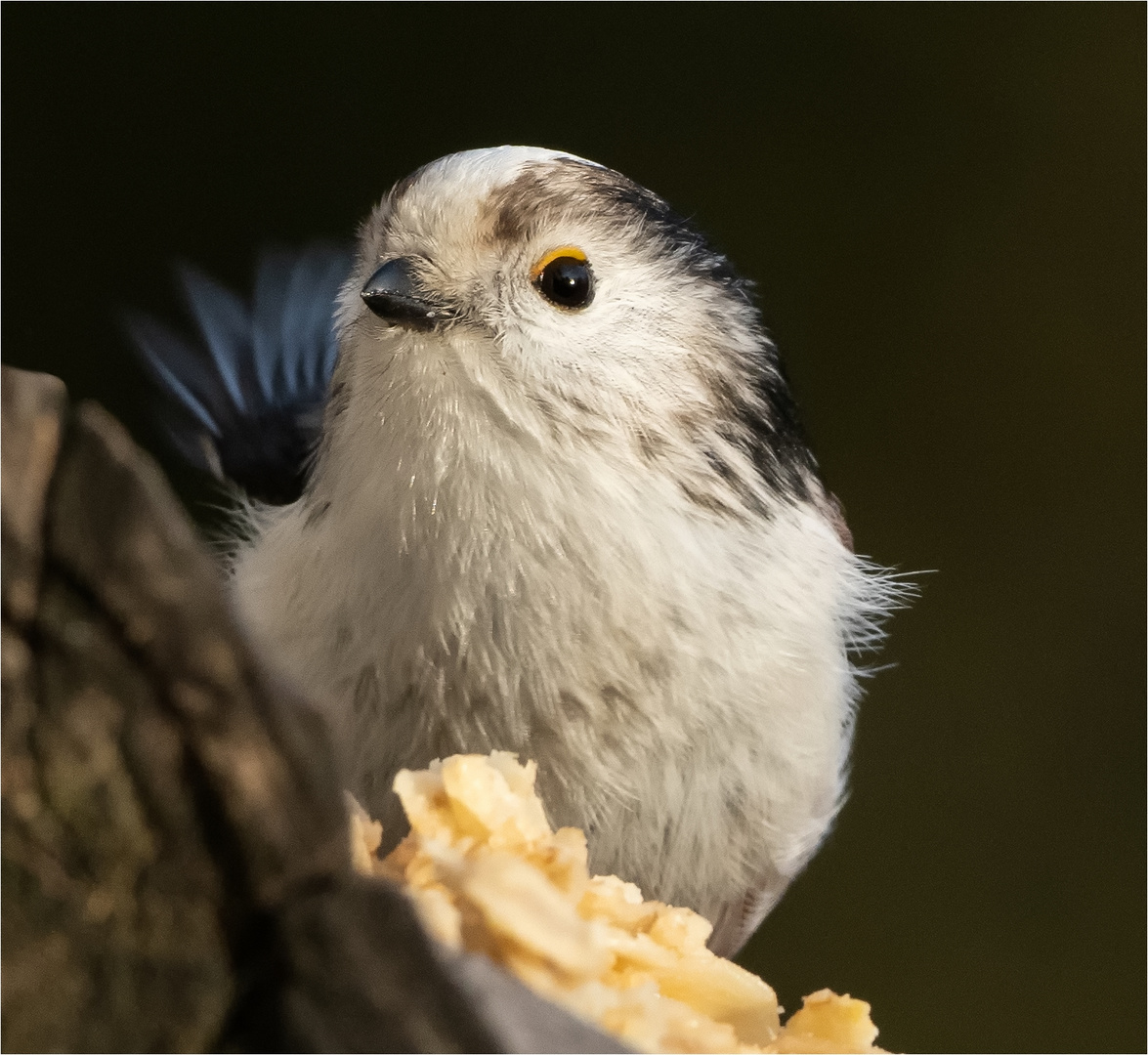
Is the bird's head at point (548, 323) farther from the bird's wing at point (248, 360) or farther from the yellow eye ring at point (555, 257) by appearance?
the bird's wing at point (248, 360)

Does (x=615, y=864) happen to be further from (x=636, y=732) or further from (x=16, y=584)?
(x=16, y=584)

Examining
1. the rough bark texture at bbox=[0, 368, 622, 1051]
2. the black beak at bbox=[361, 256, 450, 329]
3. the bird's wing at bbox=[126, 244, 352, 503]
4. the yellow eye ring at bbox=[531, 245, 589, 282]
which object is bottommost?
the bird's wing at bbox=[126, 244, 352, 503]

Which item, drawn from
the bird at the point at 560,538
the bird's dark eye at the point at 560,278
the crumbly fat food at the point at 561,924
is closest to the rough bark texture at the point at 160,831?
the crumbly fat food at the point at 561,924

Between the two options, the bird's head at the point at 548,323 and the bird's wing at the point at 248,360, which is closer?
the bird's head at the point at 548,323

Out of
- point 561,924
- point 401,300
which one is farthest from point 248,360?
point 561,924

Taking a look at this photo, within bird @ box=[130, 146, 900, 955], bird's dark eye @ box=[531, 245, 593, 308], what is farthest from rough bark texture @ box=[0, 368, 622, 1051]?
bird's dark eye @ box=[531, 245, 593, 308]

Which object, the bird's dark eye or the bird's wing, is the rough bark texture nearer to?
the bird's dark eye

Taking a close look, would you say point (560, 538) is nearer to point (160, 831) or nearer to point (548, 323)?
point (548, 323)
